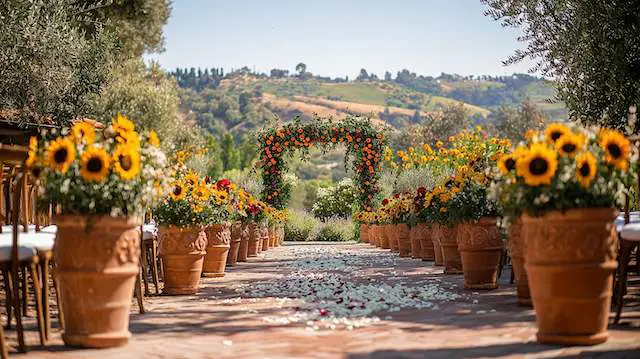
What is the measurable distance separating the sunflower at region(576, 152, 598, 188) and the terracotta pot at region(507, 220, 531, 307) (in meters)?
Result: 1.72

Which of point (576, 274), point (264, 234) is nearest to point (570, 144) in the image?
point (576, 274)

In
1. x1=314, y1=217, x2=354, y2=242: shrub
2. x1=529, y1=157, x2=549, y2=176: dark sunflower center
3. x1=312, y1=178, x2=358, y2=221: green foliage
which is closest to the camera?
x1=529, y1=157, x2=549, y2=176: dark sunflower center

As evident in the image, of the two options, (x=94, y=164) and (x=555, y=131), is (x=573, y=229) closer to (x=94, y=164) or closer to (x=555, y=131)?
(x=555, y=131)

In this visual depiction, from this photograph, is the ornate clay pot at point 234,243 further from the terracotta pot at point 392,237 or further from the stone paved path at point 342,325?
the terracotta pot at point 392,237

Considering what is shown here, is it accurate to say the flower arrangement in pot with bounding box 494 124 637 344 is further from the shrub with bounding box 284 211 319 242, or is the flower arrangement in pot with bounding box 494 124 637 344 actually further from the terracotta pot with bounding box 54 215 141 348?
the shrub with bounding box 284 211 319 242

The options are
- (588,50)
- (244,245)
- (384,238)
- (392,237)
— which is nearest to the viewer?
(588,50)

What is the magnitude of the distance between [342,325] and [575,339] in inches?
60.2

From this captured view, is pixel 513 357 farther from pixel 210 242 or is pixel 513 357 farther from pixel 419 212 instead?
pixel 419 212

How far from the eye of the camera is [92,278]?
13.0 feet

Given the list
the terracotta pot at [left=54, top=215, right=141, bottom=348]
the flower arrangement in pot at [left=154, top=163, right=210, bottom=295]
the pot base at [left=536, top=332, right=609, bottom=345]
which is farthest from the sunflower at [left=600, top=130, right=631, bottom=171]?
the flower arrangement in pot at [left=154, top=163, right=210, bottom=295]

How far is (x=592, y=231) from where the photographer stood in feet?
12.5

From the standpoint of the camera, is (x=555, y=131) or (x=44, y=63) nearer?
(x=555, y=131)

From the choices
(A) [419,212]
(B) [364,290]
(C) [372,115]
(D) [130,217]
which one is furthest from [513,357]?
(C) [372,115]

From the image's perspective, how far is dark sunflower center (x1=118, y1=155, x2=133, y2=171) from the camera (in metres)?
4.11
